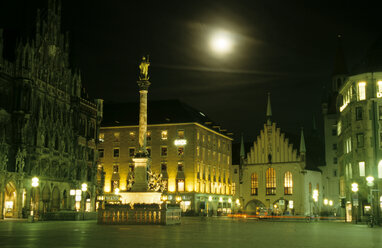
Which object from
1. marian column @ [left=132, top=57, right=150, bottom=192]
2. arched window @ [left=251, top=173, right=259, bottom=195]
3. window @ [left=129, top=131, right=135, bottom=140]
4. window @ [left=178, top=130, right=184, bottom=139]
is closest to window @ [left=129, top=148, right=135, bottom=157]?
window @ [left=129, top=131, right=135, bottom=140]

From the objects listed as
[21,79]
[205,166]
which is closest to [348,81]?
[21,79]

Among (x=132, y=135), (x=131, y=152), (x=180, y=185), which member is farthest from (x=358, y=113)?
(x=132, y=135)

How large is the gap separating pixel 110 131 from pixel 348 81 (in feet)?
173

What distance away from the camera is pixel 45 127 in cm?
6372

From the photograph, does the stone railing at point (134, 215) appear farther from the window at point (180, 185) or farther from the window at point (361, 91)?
the window at point (180, 185)

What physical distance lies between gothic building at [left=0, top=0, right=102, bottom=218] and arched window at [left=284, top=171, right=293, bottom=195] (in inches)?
1527

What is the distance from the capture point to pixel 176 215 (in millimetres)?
44031

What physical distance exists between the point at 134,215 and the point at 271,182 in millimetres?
60272

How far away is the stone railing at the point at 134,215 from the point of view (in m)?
40.1

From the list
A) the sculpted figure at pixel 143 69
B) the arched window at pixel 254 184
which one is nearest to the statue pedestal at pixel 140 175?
the sculpted figure at pixel 143 69

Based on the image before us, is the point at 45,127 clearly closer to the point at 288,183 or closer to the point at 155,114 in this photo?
the point at 155,114

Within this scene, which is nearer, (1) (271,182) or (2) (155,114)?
(2) (155,114)

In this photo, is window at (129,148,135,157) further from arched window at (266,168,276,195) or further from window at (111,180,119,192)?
Answer: arched window at (266,168,276,195)

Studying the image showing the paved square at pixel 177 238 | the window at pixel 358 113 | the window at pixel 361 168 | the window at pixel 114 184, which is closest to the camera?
the paved square at pixel 177 238
